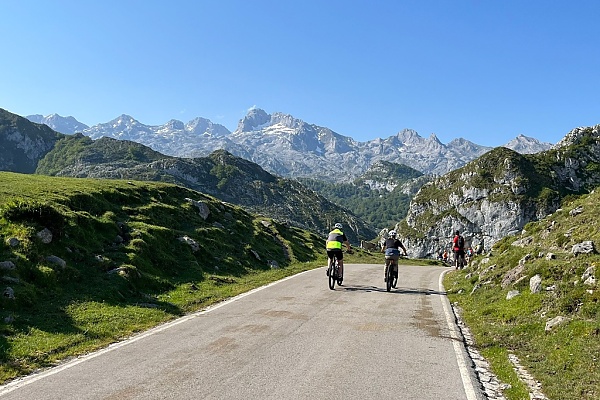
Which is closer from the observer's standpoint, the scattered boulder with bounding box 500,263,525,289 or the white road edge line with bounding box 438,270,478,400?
the white road edge line with bounding box 438,270,478,400

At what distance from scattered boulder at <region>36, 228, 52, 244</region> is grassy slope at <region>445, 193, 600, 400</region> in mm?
16633

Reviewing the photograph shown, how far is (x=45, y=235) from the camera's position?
17422 millimetres

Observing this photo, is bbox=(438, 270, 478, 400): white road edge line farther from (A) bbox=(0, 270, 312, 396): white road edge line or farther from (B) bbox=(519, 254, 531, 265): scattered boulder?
(A) bbox=(0, 270, 312, 396): white road edge line

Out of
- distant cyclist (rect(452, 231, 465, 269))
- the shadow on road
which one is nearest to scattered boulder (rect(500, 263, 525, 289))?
the shadow on road

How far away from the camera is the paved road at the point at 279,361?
7688 mm

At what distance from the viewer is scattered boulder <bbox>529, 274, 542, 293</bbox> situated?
47.5ft

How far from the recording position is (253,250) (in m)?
33.5

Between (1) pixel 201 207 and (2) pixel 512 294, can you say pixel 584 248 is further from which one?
(1) pixel 201 207

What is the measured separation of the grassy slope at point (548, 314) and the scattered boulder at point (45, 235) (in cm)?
1663

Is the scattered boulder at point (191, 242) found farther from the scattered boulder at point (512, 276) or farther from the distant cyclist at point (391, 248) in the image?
the scattered boulder at point (512, 276)

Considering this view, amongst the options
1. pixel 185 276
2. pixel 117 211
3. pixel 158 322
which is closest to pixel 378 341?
pixel 158 322

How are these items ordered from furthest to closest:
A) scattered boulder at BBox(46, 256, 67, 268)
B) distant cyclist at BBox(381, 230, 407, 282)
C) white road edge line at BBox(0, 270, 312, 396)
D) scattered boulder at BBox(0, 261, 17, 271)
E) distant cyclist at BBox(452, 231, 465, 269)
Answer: distant cyclist at BBox(452, 231, 465, 269) < distant cyclist at BBox(381, 230, 407, 282) < scattered boulder at BBox(46, 256, 67, 268) < scattered boulder at BBox(0, 261, 17, 271) < white road edge line at BBox(0, 270, 312, 396)

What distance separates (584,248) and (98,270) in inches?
758

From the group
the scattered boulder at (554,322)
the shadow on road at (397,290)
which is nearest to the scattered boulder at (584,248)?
→ the scattered boulder at (554,322)
